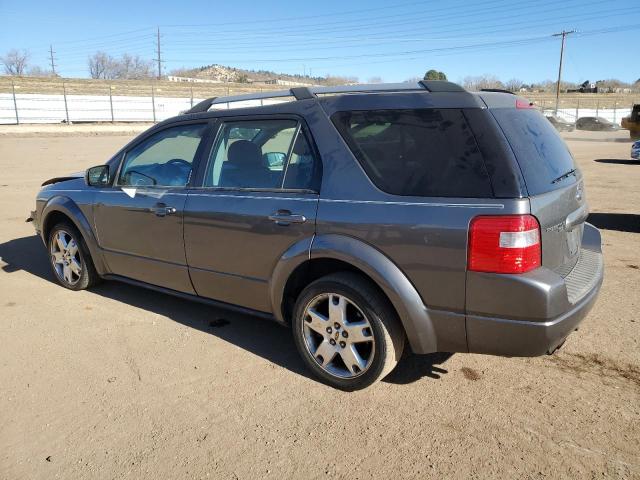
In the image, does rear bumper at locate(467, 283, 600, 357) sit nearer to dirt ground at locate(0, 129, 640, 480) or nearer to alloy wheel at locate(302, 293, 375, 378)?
dirt ground at locate(0, 129, 640, 480)

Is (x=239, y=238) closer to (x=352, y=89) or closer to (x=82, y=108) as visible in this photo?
(x=352, y=89)

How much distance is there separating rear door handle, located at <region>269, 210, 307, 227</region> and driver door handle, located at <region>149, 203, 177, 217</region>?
1.03 metres

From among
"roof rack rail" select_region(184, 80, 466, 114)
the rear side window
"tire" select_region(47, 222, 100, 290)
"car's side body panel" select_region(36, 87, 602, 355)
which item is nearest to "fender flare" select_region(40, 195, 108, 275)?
"tire" select_region(47, 222, 100, 290)

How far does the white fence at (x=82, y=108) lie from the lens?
34656 mm

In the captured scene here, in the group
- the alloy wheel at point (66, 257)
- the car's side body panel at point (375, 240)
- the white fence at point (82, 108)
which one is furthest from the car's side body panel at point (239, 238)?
the white fence at point (82, 108)

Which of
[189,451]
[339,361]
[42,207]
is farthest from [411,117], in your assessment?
[42,207]

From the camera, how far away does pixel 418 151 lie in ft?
9.86

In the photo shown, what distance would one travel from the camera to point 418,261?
292 centimetres

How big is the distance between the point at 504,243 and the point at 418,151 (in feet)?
2.32

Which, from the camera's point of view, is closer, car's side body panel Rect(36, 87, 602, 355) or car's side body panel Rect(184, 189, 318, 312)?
car's side body panel Rect(36, 87, 602, 355)

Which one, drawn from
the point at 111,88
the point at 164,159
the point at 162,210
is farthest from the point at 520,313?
the point at 111,88

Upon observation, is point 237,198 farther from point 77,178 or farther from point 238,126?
point 77,178

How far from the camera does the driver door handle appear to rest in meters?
4.12

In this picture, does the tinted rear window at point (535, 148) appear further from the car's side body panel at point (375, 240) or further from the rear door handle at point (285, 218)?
the rear door handle at point (285, 218)
